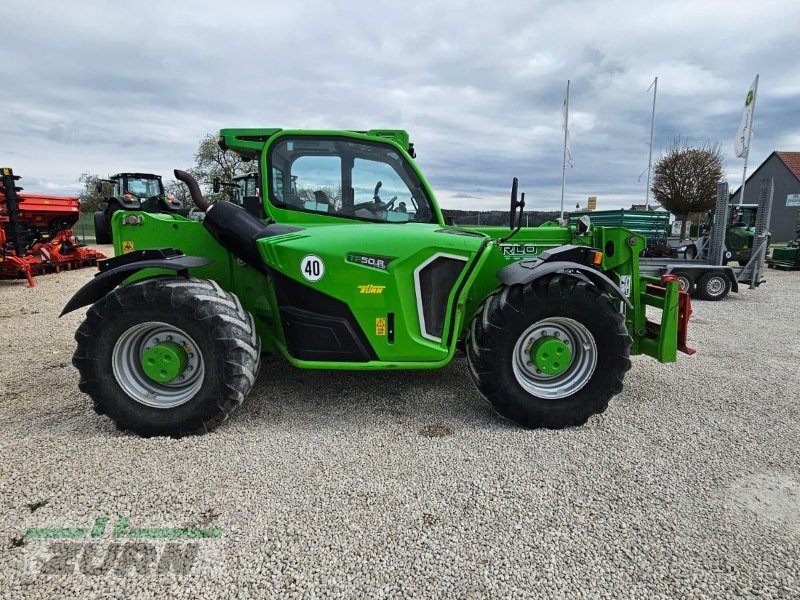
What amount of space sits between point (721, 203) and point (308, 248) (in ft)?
34.1

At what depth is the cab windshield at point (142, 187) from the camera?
1753cm

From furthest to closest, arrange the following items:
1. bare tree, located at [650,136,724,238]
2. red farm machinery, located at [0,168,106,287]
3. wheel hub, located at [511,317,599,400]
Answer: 1. bare tree, located at [650,136,724,238]
2. red farm machinery, located at [0,168,106,287]
3. wheel hub, located at [511,317,599,400]

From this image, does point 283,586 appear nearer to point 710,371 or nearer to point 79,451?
point 79,451

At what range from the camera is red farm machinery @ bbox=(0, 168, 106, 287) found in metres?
10.8

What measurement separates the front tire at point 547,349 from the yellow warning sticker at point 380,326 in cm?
61

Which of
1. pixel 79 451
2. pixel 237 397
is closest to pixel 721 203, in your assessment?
pixel 237 397

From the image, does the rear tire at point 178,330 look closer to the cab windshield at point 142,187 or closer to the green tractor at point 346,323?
the green tractor at point 346,323

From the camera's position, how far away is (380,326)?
10.9 feet

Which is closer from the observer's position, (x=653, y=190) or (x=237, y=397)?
(x=237, y=397)

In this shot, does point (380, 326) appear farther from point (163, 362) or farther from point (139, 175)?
point (139, 175)

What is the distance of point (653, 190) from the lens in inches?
1240

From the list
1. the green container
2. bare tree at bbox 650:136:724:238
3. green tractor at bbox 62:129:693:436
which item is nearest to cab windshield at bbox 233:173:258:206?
green tractor at bbox 62:129:693:436

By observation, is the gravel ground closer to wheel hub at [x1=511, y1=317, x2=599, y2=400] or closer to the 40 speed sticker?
wheel hub at [x1=511, y1=317, x2=599, y2=400]

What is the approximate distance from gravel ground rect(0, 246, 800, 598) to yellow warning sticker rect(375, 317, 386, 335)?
67cm
